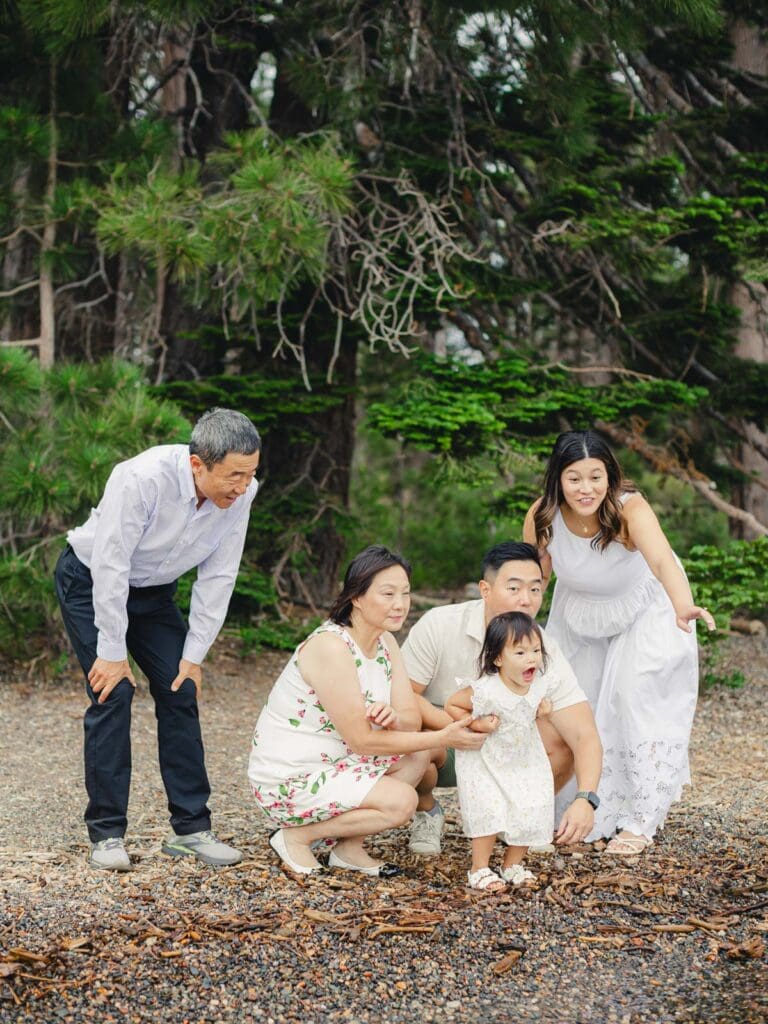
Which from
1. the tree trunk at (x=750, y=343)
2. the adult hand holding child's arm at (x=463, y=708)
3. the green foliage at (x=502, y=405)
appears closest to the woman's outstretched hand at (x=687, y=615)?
the adult hand holding child's arm at (x=463, y=708)

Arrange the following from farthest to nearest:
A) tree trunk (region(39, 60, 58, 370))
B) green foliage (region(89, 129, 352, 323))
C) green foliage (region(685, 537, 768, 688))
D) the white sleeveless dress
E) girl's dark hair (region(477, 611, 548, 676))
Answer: tree trunk (region(39, 60, 58, 370)) < green foliage (region(685, 537, 768, 688)) < green foliage (region(89, 129, 352, 323)) < the white sleeveless dress < girl's dark hair (region(477, 611, 548, 676))

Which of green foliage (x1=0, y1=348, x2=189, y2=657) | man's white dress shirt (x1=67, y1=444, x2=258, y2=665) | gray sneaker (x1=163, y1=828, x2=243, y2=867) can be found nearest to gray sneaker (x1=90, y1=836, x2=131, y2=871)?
gray sneaker (x1=163, y1=828, x2=243, y2=867)

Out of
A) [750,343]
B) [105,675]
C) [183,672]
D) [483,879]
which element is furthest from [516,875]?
[750,343]

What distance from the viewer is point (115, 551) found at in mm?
3301

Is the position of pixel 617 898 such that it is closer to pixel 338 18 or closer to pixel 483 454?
pixel 483 454

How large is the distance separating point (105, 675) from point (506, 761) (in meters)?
1.16

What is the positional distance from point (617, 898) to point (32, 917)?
1561 mm

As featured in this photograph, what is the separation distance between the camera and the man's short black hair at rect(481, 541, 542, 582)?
344 centimetres

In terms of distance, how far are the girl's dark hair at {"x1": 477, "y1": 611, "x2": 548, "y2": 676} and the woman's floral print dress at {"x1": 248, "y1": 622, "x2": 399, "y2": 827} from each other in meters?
0.31

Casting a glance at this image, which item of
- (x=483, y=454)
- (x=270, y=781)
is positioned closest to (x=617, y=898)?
(x=270, y=781)

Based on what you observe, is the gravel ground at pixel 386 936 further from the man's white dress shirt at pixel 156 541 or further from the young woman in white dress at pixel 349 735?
the man's white dress shirt at pixel 156 541

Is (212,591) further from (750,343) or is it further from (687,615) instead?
(750,343)

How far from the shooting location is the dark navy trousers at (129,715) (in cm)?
344

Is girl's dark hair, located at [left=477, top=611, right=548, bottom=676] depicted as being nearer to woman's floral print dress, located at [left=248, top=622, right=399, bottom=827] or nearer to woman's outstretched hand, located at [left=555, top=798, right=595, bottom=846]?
woman's floral print dress, located at [left=248, top=622, right=399, bottom=827]
